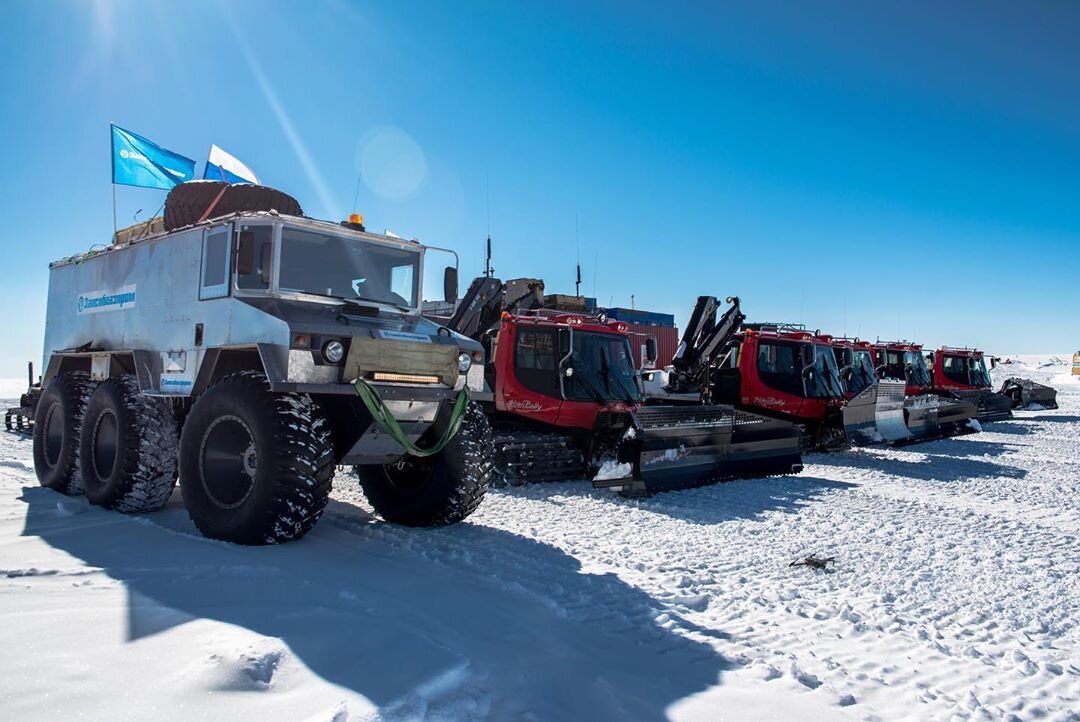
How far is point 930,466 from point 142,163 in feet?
39.2

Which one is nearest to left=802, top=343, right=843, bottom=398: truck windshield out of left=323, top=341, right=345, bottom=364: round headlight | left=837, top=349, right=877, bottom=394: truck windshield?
left=837, top=349, right=877, bottom=394: truck windshield

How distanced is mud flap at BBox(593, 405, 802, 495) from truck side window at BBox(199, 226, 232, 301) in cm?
426

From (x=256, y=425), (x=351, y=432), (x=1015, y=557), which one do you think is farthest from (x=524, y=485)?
(x=1015, y=557)

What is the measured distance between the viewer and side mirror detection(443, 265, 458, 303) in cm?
677

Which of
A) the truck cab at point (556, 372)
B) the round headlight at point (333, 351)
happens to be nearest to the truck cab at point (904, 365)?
the truck cab at point (556, 372)

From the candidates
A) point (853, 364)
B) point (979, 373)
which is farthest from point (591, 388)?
point (979, 373)

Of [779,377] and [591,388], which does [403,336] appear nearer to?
[591,388]

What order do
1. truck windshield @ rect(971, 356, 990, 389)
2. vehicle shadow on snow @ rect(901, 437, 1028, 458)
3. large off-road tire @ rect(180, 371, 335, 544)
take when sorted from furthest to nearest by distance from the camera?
1. truck windshield @ rect(971, 356, 990, 389)
2. vehicle shadow on snow @ rect(901, 437, 1028, 458)
3. large off-road tire @ rect(180, 371, 335, 544)

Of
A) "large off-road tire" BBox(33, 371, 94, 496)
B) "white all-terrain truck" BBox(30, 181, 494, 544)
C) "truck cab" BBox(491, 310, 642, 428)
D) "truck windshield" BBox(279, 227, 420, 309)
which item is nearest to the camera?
"white all-terrain truck" BBox(30, 181, 494, 544)

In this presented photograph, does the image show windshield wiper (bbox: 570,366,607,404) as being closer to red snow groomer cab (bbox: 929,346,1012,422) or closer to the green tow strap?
the green tow strap

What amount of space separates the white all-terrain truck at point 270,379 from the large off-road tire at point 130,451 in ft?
0.05

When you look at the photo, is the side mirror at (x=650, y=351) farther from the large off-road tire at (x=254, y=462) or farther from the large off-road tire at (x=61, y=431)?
the large off-road tire at (x=61, y=431)

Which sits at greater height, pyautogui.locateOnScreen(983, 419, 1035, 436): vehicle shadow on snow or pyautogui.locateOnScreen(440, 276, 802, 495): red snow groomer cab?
pyautogui.locateOnScreen(440, 276, 802, 495): red snow groomer cab

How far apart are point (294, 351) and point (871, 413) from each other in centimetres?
1127
